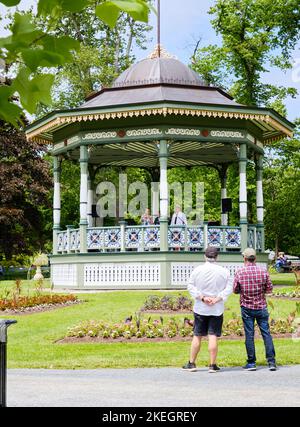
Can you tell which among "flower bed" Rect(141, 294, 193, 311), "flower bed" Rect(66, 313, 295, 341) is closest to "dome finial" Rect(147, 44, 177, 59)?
"flower bed" Rect(141, 294, 193, 311)

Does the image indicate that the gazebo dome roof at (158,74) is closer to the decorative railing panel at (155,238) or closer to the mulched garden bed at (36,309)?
the decorative railing panel at (155,238)

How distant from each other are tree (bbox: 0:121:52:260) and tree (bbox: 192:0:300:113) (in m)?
11.8

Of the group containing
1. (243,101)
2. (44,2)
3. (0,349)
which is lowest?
(0,349)

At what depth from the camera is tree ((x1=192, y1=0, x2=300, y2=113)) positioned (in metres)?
37.5

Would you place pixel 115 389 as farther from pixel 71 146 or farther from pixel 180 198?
pixel 180 198

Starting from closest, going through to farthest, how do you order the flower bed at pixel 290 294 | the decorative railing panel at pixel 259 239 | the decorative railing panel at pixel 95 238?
the flower bed at pixel 290 294
the decorative railing panel at pixel 95 238
the decorative railing panel at pixel 259 239

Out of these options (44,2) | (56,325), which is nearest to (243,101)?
(56,325)

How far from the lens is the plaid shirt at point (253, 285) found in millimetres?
10305

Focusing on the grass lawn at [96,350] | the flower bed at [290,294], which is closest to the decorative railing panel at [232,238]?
the flower bed at [290,294]

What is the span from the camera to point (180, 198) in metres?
41.4

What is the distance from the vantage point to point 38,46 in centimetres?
239

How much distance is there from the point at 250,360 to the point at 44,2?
8501 millimetres

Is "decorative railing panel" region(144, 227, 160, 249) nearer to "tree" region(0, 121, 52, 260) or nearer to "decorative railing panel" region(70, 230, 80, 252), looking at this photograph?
"decorative railing panel" region(70, 230, 80, 252)

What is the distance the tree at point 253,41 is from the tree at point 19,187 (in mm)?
11841
